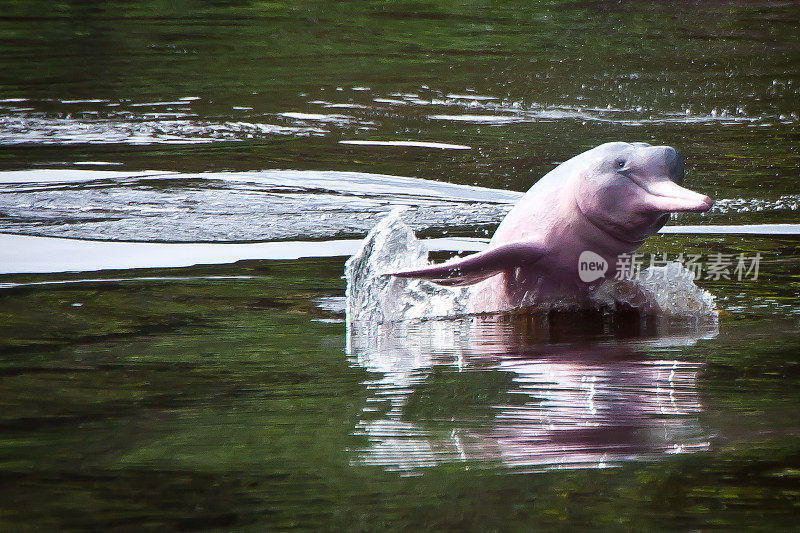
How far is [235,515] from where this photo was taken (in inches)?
114

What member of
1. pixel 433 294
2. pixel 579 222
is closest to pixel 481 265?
pixel 579 222

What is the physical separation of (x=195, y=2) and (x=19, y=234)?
36.5ft

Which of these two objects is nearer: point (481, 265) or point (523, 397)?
point (523, 397)

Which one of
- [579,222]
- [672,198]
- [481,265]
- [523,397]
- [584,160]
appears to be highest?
[584,160]

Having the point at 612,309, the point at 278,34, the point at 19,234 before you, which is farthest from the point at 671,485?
the point at 278,34

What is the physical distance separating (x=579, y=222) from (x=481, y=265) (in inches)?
20.6

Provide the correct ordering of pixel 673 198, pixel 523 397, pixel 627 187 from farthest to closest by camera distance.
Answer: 1. pixel 627 187
2. pixel 673 198
3. pixel 523 397

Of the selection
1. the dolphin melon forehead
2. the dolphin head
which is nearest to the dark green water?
the dolphin head

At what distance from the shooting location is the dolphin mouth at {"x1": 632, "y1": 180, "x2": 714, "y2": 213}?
15.9 ft

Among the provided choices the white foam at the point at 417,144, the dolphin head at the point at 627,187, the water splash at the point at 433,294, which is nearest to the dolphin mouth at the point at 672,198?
the dolphin head at the point at 627,187

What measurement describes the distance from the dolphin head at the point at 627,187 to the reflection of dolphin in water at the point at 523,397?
1.56 ft

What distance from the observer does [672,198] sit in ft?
16.6

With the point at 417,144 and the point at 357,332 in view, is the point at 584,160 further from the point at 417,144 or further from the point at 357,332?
the point at 417,144

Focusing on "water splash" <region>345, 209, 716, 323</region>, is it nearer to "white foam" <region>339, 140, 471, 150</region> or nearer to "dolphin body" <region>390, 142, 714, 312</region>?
"dolphin body" <region>390, 142, 714, 312</region>
